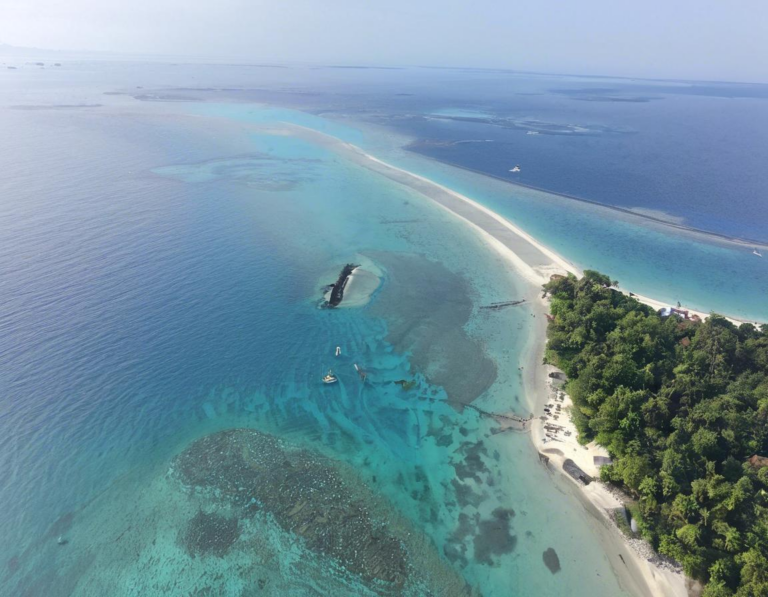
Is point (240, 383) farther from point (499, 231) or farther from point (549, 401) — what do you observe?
point (499, 231)

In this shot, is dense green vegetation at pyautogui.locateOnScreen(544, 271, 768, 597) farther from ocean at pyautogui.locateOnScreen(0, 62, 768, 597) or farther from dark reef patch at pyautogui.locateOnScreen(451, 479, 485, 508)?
dark reef patch at pyautogui.locateOnScreen(451, 479, 485, 508)

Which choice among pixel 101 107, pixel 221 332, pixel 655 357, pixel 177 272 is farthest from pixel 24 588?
pixel 101 107

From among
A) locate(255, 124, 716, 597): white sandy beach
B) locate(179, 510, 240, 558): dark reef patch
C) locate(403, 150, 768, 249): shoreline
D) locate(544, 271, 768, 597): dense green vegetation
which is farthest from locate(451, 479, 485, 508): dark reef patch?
locate(403, 150, 768, 249): shoreline

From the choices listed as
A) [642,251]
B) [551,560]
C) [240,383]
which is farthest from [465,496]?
[642,251]

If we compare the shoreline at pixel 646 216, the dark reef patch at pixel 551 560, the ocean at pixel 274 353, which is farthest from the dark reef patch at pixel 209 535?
the shoreline at pixel 646 216

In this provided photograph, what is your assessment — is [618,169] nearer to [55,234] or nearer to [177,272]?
[177,272]
